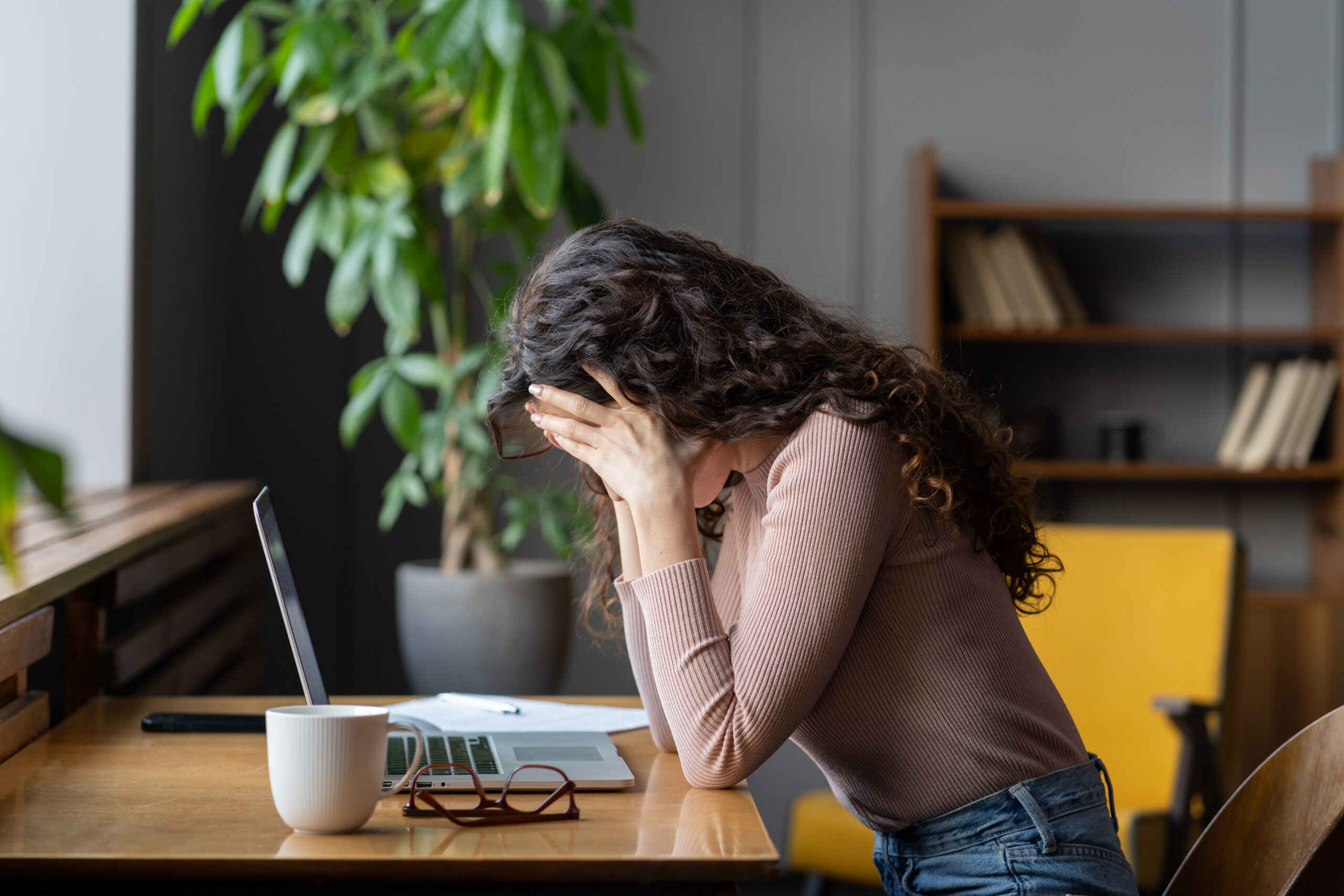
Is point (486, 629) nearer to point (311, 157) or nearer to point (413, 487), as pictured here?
point (413, 487)

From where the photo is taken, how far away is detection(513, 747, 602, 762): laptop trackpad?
1.07 m

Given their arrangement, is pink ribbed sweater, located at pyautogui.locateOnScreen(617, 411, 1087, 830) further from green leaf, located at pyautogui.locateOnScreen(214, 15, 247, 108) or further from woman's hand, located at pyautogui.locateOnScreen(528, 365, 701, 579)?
green leaf, located at pyautogui.locateOnScreen(214, 15, 247, 108)

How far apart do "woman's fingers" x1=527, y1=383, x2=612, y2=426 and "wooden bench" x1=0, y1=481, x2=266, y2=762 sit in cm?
42

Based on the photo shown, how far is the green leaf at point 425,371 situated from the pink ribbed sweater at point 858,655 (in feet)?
4.59

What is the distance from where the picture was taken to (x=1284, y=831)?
0.95 m

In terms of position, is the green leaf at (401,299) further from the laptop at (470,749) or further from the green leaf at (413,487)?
the laptop at (470,749)

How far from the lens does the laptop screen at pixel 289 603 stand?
3.23 feet

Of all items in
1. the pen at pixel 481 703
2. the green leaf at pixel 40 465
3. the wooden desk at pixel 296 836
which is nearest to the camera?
the green leaf at pixel 40 465

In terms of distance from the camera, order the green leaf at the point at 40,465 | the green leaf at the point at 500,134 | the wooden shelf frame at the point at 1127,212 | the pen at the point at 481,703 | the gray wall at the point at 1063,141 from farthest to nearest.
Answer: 1. the gray wall at the point at 1063,141
2. the wooden shelf frame at the point at 1127,212
3. the green leaf at the point at 500,134
4. the pen at the point at 481,703
5. the green leaf at the point at 40,465

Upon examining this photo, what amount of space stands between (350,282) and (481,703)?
46.2 inches

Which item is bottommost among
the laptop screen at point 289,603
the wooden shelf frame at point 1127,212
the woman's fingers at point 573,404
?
the laptop screen at point 289,603

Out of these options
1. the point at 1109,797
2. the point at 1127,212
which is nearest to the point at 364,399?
the point at 1109,797

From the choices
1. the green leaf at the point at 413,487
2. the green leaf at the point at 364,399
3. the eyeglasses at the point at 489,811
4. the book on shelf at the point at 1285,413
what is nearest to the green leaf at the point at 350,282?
the green leaf at the point at 364,399

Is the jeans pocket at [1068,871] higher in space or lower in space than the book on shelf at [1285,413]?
lower
